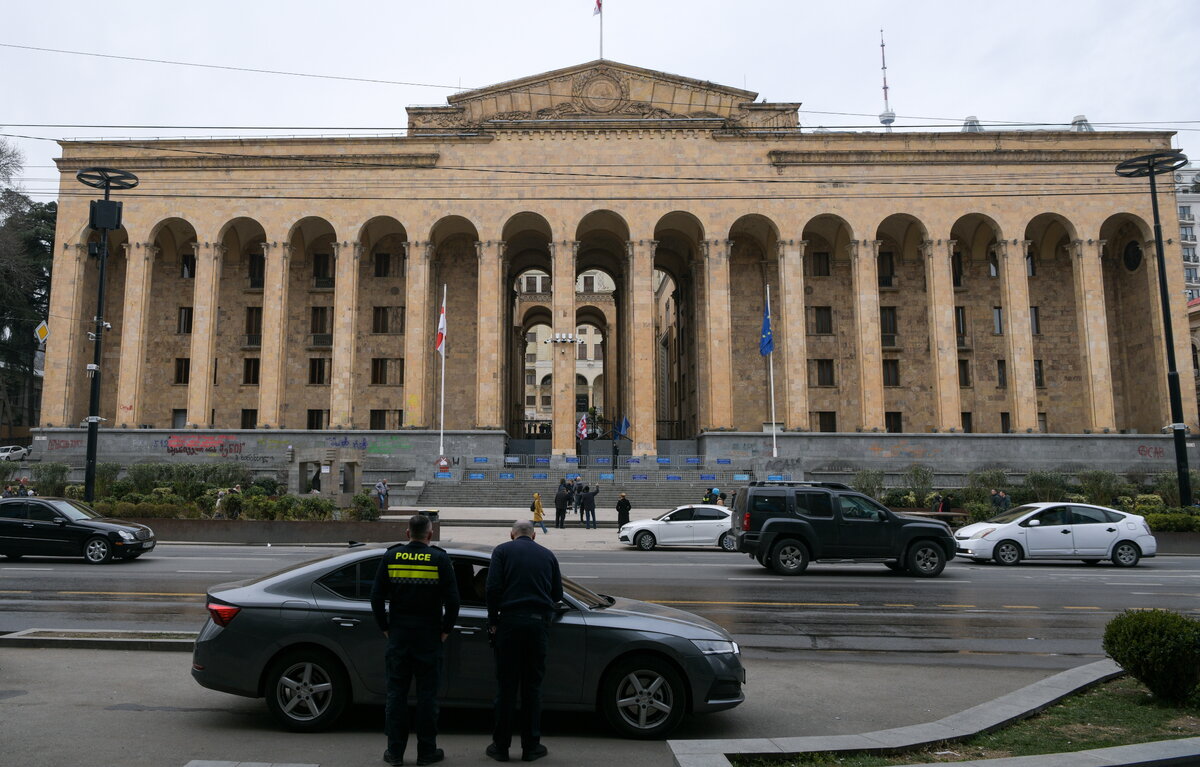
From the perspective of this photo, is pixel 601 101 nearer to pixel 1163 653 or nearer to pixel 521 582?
pixel 1163 653

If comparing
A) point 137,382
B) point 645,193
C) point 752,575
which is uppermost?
point 645,193

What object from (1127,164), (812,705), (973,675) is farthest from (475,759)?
(1127,164)

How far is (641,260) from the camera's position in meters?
42.4

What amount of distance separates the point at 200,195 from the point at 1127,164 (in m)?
42.2

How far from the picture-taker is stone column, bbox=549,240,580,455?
41.2m

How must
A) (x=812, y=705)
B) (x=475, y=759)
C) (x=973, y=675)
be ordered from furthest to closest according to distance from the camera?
(x=973, y=675) → (x=812, y=705) → (x=475, y=759)

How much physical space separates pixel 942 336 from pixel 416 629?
134ft

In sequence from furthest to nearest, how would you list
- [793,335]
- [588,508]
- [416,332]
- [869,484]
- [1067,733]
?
[416,332], [793,335], [869,484], [588,508], [1067,733]

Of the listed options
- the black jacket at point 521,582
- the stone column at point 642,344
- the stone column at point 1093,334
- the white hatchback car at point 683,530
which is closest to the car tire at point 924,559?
the white hatchback car at point 683,530

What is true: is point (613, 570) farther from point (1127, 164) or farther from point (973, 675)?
point (1127, 164)

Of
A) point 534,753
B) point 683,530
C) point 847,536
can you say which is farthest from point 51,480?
point 534,753

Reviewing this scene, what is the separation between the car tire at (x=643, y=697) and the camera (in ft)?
20.1

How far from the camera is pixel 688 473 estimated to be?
1523 inches

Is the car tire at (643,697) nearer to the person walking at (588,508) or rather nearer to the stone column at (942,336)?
the person walking at (588,508)
